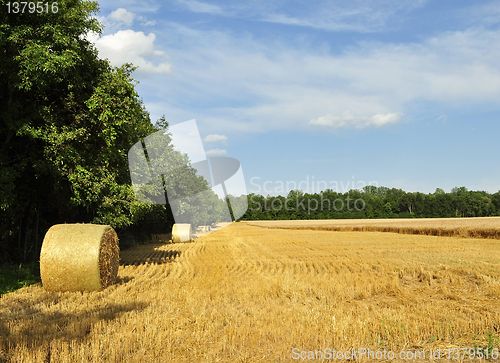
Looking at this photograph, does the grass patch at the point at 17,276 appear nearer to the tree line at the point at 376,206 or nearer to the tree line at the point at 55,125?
the tree line at the point at 55,125

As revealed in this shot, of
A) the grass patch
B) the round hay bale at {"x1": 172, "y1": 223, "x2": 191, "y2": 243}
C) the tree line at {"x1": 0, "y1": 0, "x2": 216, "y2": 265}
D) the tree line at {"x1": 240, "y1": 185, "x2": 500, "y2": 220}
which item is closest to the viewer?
the grass patch

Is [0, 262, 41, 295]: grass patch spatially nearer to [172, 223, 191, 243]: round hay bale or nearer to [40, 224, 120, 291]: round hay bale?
[40, 224, 120, 291]: round hay bale

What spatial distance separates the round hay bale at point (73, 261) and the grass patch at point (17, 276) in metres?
1.50

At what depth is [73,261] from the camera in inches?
440

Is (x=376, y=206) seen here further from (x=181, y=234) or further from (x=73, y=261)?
(x=73, y=261)

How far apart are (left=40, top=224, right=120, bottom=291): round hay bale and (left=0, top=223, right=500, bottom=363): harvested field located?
1.24ft

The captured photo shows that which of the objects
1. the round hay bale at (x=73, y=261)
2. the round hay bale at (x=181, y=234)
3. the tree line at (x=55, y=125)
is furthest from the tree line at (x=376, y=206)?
the round hay bale at (x=73, y=261)

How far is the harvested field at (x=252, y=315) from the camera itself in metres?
6.05

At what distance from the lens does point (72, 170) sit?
47.1 ft

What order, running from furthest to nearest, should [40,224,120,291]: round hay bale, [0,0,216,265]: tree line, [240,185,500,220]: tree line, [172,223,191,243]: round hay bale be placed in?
[240,185,500,220]: tree line < [172,223,191,243]: round hay bale < [0,0,216,265]: tree line < [40,224,120,291]: round hay bale

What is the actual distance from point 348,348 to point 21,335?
5.80m

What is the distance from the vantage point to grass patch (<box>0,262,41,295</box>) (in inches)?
456

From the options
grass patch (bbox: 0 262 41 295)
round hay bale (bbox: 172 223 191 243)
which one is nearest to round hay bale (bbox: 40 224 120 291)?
grass patch (bbox: 0 262 41 295)

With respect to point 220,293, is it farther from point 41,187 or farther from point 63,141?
point 41,187
